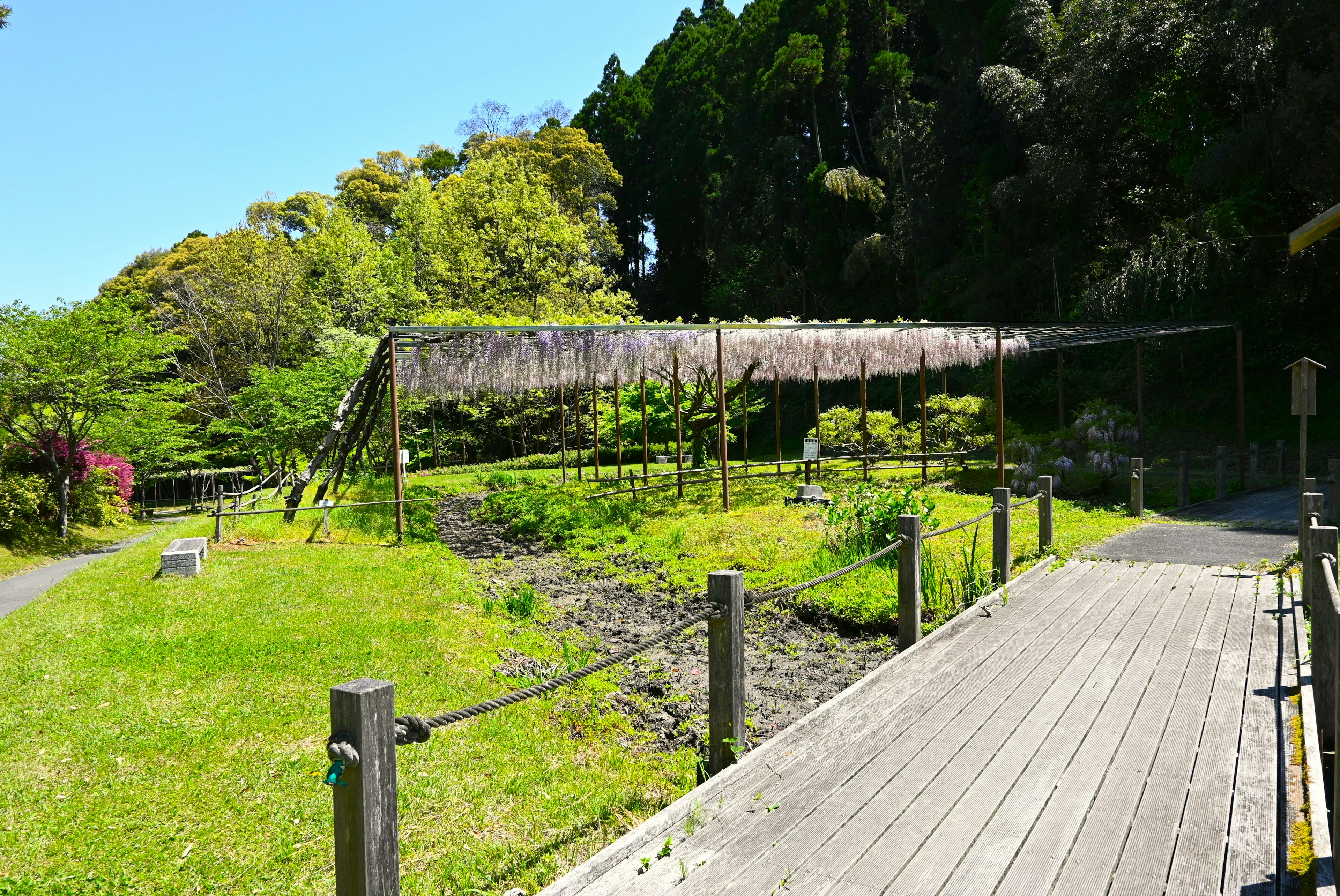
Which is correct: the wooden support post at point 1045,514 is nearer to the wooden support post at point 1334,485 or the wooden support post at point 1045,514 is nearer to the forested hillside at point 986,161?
the wooden support post at point 1334,485

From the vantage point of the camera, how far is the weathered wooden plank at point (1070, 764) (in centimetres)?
257

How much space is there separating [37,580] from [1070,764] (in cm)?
1337

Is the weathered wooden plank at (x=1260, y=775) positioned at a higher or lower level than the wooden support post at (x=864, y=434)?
lower

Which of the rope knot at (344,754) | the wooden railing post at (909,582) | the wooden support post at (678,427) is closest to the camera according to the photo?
the rope knot at (344,754)

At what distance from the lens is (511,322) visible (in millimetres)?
21750

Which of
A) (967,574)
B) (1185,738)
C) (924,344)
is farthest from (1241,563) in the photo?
(924,344)

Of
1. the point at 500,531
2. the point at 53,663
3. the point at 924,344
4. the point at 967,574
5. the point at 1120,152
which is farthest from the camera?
the point at 1120,152

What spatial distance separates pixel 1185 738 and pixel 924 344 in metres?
12.1

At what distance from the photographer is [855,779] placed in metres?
3.21

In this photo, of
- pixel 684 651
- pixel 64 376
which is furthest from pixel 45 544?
pixel 684 651

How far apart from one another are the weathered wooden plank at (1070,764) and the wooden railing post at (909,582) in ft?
3.31

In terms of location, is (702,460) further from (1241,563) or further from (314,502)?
A: (1241,563)

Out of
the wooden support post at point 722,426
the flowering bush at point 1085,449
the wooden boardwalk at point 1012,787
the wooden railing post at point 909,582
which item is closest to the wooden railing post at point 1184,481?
the flowering bush at point 1085,449

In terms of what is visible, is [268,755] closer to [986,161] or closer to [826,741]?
[826,741]
